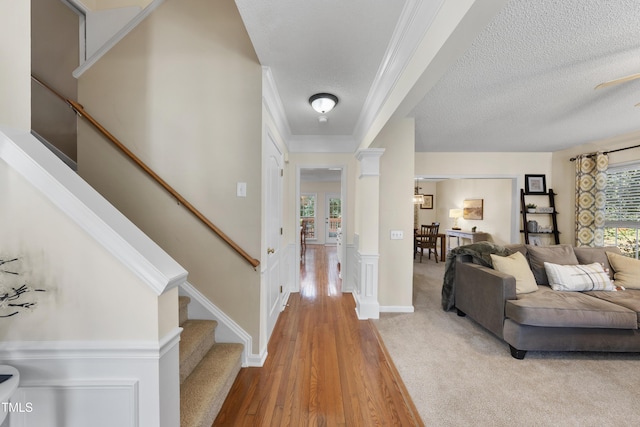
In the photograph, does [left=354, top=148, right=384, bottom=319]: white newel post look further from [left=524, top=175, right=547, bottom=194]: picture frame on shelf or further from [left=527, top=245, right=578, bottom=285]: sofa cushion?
[left=524, top=175, right=547, bottom=194]: picture frame on shelf

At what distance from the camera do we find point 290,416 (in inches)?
61.8

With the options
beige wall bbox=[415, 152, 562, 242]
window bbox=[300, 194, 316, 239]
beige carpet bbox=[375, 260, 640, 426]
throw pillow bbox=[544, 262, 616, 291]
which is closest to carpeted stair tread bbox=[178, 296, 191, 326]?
beige carpet bbox=[375, 260, 640, 426]

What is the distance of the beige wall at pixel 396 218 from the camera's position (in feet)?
10.4

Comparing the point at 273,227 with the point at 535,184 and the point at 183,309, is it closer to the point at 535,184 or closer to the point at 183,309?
the point at 183,309

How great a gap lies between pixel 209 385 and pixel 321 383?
80 centimetres

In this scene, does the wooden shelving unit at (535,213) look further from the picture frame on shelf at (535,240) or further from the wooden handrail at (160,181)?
the wooden handrail at (160,181)

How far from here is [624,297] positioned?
238 cm

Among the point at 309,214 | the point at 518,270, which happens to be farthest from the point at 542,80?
the point at 309,214

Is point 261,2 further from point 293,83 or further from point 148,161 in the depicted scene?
point 148,161

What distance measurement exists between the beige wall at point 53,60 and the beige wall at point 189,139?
0.70 metres

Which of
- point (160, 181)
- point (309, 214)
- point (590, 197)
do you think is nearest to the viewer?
point (160, 181)

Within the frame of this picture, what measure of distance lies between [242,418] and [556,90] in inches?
149

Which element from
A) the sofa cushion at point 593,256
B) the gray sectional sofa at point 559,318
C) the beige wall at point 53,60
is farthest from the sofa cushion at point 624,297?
the beige wall at point 53,60

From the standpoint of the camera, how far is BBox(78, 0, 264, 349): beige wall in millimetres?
2061
